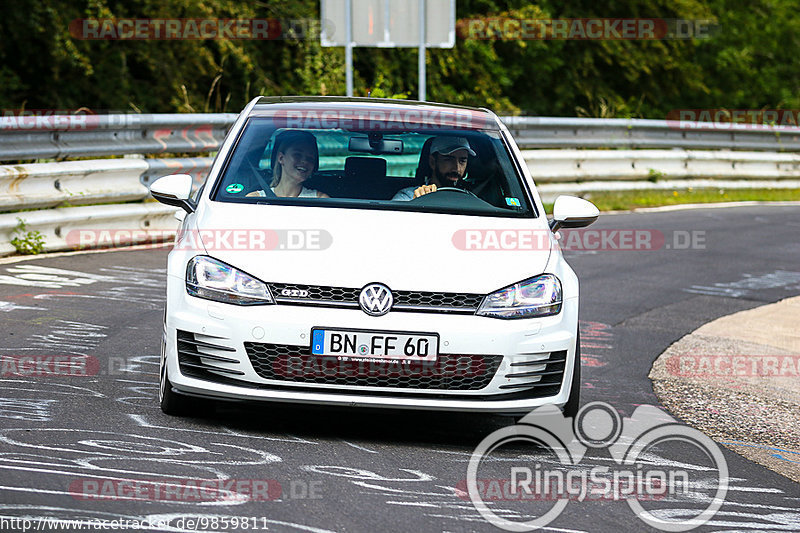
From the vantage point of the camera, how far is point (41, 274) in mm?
10188

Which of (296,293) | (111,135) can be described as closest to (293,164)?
(296,293)

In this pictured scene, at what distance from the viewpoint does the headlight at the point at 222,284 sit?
5.56m

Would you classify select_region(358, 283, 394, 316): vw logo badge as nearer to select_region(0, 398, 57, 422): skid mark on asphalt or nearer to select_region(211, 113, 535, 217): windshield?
select_region(211, 113, 535, 217): windshield

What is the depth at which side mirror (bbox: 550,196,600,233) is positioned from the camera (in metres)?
6.55

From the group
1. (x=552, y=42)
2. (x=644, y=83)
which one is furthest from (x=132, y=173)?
(x=644, y=83)

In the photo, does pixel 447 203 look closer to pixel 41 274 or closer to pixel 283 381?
pixel 283 381

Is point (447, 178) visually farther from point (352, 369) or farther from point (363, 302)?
point (352, 369)

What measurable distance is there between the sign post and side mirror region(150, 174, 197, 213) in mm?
12212

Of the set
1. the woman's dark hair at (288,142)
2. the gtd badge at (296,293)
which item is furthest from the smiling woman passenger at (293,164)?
the gtd badge at (296,293)

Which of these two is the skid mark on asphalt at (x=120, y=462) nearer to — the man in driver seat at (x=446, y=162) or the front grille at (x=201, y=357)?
the front grille at (x=201, y=357)

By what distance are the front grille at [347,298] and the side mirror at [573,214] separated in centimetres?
120

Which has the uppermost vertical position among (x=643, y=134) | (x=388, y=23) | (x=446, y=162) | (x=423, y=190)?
(x=388, y=23)

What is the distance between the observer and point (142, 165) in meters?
12.7

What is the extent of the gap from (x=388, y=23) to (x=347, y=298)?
13.9 meters
